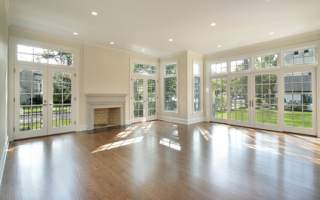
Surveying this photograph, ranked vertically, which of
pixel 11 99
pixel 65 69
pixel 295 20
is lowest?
pixel 11 99

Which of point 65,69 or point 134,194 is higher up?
point 65,69

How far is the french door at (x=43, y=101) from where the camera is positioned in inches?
193

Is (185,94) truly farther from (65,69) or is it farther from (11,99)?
(11,99)

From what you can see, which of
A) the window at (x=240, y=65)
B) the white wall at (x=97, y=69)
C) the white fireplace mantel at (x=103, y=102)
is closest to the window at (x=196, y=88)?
the window at (x=240, y=65)

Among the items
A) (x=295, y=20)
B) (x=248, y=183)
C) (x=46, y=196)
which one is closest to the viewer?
(x=46, y=196)

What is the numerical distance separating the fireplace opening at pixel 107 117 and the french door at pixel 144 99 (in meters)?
0.76

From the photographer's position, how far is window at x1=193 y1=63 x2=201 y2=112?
301 inches

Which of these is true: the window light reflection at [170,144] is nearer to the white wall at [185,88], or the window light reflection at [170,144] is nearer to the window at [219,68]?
the white wall at [185,88]

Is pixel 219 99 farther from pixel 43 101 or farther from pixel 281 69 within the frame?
pixel 43 101

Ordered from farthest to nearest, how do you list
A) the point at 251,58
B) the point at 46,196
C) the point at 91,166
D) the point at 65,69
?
1. the point at 251,58
2. the point at 65,69
3. the point at 91,166
4. the point at 46,196

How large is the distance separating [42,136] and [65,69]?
2.14 metres

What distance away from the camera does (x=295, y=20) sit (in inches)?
175

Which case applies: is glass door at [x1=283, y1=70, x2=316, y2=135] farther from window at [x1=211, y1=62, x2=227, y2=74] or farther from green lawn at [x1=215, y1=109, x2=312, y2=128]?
window at [x1=211, y1=62, x2=227, y2=74]

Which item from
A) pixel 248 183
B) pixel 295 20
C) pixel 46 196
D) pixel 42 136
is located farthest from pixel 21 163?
pixel 295 20
